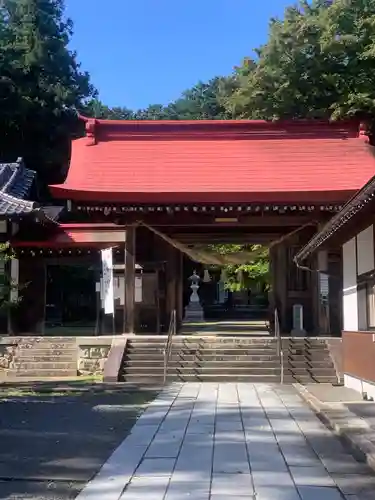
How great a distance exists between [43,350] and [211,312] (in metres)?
18.5

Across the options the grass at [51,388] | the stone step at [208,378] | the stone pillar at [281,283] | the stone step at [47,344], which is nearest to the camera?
the grass at [51,388]

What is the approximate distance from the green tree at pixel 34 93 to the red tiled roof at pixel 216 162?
12685 millimetres

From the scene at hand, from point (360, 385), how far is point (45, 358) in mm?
7536

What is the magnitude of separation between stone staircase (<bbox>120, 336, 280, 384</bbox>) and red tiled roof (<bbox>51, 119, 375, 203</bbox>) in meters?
3.50

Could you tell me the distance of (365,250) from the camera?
32.3 ft

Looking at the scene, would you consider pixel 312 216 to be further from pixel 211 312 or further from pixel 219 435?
pixel 211 312

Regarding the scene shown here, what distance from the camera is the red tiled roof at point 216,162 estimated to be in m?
14.4

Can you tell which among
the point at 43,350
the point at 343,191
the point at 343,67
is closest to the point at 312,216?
the point at 343,191

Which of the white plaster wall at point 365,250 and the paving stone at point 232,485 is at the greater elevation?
the white plaster wall at point 365,250

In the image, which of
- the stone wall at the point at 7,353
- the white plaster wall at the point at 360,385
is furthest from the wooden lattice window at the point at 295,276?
the stone wall at the point at 7,353

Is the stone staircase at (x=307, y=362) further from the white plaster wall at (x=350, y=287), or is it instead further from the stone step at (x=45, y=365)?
the stone step at (x=45, y=365)

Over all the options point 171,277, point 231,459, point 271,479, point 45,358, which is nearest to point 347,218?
point 231,459

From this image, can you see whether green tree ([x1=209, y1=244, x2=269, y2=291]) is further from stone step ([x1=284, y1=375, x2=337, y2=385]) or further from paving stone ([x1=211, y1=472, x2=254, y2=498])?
paving stone ([x1=211, y1=472, x2=254, y2=498])

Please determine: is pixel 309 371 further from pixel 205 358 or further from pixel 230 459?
pixel 230 459
